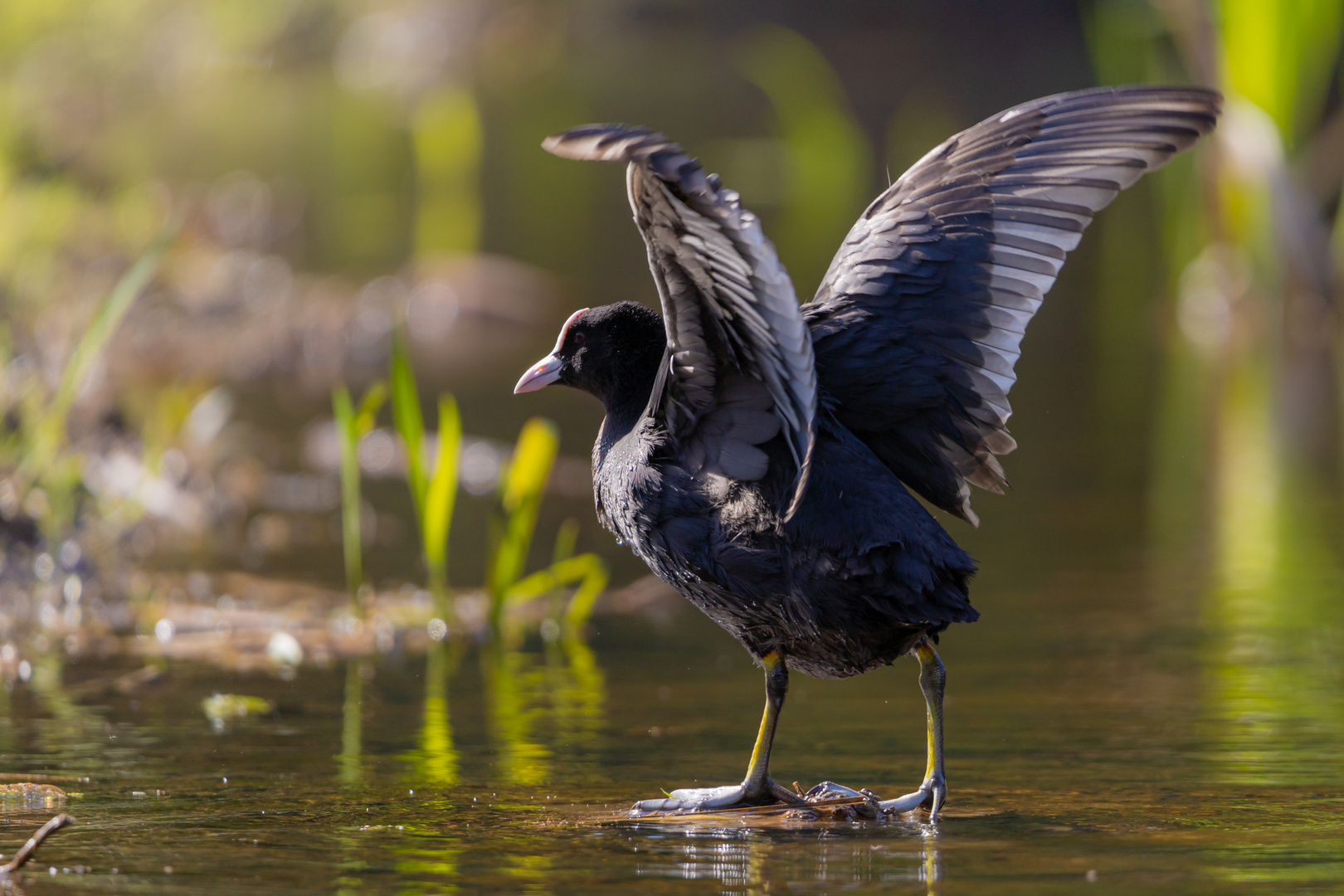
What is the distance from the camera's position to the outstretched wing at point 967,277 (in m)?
4.30

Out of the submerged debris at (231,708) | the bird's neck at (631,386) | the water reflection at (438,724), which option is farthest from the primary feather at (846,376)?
the submerged debris at (231,708)

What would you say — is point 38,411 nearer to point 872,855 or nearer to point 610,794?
point 610,794

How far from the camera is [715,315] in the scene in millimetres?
3771

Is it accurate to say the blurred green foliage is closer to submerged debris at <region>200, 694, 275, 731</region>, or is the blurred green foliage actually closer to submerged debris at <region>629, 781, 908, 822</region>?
submerged debris at <region>200, 694, 275, 731</region>

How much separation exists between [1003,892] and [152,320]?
9.94 metres

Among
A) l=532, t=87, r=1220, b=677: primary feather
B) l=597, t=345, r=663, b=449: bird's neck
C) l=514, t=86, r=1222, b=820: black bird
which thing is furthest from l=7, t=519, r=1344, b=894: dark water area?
l=597, t=345, r=663, b=449: bird's neck

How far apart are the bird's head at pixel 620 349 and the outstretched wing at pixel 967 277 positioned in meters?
0.43

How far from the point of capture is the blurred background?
20.0ft

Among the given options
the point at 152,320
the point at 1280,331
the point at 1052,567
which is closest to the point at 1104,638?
the point at 1052,567

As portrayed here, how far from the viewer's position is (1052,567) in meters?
6.99

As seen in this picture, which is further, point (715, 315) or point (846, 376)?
point (846, 376)

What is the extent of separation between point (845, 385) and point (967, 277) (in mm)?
429

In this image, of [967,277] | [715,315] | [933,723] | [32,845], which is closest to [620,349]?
[715,315]

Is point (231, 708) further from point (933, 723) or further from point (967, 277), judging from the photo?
point (967, 277)
